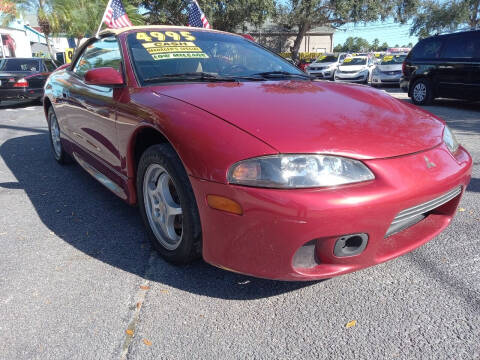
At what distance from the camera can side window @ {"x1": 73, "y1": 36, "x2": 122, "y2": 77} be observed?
2.91m

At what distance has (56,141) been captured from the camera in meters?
4.56

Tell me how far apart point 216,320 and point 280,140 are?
0.93m

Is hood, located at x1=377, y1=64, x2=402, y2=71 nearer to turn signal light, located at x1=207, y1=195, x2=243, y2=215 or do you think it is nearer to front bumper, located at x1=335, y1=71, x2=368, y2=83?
front bumper, located at x1=335, y1=71, x2=368, y2=83

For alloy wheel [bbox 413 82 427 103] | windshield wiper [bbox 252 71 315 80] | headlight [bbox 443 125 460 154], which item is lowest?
alloy wheel [bbox 413 82 427 103]

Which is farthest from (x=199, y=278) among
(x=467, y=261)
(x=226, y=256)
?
(x=467, y=261)

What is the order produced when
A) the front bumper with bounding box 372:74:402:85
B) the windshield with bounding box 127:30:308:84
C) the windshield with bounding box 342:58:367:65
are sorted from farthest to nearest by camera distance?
the windshield with bounding box 342:58:367:65 < the front bumper with bounding box 372:74:402:85 < the windshield with bounding box 127:30:308:84

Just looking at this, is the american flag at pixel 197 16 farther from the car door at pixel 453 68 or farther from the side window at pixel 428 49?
the car door at pixel 453 68

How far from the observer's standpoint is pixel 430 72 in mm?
8781

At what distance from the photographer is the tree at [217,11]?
25062mm

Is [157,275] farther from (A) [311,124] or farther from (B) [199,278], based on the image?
(A) [311,124]

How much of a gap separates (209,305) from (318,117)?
44.3 inches

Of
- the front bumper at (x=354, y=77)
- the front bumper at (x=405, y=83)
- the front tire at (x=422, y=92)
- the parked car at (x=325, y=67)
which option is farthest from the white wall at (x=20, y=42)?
the front tire at (x=422, y=92)

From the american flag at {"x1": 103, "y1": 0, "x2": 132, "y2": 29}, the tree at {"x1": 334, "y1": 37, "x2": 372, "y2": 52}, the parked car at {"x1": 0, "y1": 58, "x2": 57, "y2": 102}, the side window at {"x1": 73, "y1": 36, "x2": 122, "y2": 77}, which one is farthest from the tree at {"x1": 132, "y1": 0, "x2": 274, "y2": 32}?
the tree at {"x1": 334, "y1": 37, "x2": 372, "y2": 52}

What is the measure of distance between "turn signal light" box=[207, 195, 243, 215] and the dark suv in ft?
26.0
